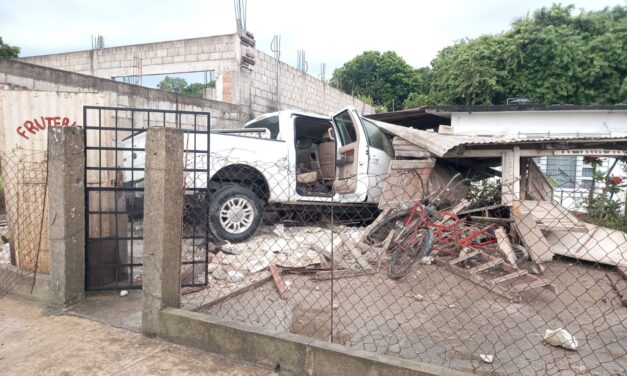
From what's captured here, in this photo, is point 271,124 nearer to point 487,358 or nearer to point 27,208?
point 27,208

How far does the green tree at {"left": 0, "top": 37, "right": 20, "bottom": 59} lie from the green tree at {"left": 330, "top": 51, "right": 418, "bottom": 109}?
799 inches

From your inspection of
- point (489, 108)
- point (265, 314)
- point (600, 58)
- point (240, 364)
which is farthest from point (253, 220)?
point (600, 58)

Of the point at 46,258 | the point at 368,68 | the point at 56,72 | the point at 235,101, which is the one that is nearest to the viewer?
the point at 46,258

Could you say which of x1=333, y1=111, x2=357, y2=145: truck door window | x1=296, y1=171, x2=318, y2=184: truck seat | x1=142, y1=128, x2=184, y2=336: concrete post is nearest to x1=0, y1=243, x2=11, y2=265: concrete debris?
x1=142, y1=128, x2=184, y2=336: concrete post

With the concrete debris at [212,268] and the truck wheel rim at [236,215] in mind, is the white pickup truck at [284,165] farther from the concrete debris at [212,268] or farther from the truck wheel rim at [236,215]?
the concrete debris at [212,268]

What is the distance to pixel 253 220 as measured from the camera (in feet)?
20.6

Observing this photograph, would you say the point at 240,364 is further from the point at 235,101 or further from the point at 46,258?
the point at 235,101

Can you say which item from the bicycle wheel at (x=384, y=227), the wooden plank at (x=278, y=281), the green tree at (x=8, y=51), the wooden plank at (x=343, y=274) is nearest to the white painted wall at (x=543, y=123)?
the bicycle wheel at (x=384, y=227)

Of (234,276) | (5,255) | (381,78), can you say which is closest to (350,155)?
(234,276)

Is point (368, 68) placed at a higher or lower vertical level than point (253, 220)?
higher

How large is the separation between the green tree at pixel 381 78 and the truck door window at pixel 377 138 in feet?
82.7

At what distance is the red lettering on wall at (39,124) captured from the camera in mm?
4496

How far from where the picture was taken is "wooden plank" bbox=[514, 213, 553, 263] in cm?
591

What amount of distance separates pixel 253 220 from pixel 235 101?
5640 millimetres
